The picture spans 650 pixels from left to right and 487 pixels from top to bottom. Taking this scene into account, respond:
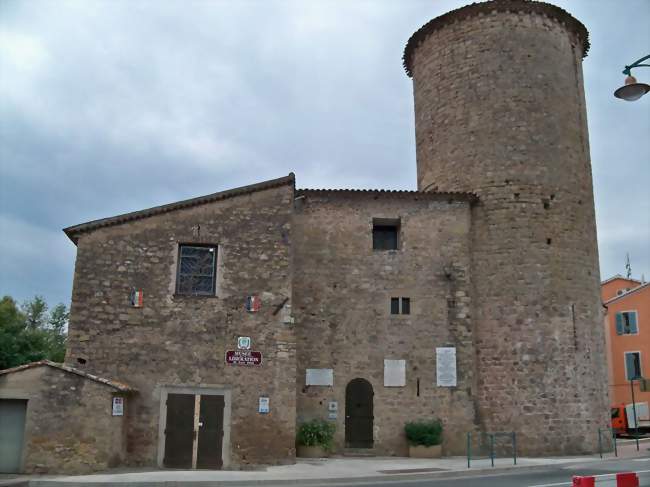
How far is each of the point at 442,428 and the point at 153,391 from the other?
324 inches

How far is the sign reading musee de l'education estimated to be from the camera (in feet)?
55.3

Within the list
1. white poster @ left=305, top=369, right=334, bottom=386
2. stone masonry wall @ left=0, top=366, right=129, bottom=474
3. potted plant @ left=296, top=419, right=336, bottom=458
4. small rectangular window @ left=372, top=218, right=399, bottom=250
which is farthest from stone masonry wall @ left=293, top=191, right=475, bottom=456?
stone masonry wall @ left=0, top=366, right=129, bottom=474

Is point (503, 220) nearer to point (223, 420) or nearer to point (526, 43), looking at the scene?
point (526, 43)

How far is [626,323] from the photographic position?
3488cm

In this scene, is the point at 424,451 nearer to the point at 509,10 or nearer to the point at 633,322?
the point at 509,10

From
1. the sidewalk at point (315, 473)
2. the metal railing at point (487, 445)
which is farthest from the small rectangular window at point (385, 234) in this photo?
the sidewalk at point (315, 473)

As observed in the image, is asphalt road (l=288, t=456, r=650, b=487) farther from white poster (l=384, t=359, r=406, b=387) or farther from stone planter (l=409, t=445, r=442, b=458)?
white poster (l=384, t=359, r=406, b=387)

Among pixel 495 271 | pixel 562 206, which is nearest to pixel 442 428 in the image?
pixel 495 271

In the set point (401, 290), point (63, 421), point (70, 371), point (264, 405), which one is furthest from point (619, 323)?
point (63, 421)

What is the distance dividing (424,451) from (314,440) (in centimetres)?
315

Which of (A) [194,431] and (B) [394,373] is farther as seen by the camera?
(B) [394,373]

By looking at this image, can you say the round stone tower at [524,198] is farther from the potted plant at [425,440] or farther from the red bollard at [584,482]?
the red bollard at [584,482]

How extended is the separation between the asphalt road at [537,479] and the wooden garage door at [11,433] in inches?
260

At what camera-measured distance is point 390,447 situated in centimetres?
1878
